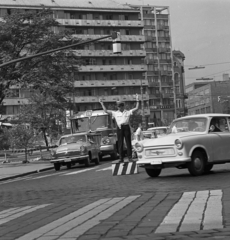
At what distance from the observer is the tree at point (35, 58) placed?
37719mm

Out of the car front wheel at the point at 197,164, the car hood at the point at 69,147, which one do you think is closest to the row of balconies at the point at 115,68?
the car hood at the point at 69,147

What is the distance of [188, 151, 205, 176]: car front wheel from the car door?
0.44 m

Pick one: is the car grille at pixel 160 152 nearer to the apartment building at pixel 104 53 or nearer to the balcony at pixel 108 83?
the apartment building at pixel 104 53

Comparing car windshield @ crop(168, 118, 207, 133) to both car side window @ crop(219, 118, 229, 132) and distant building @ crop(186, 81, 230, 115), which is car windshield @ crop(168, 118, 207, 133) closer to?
car side window @ crop(219, 118, 229, 132)

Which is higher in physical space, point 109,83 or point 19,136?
point 109,83

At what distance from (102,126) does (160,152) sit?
23661 millimetres

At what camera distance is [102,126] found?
130ft

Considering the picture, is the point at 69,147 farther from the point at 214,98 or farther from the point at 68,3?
the point at 214,98

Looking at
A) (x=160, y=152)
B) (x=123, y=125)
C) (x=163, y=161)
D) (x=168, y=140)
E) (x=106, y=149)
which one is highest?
(x=123, y=125)

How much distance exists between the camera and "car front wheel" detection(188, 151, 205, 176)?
15.7 m

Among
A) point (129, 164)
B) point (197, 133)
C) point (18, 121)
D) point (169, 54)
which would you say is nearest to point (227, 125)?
point (197, 133)

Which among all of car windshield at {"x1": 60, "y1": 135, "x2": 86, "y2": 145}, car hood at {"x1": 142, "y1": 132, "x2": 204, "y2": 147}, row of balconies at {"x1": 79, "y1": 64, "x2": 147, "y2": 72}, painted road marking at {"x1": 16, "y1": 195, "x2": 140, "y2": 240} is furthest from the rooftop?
painted road marking at {"x1": 16, "y1": 195, "x2": 140, "y2": 240}

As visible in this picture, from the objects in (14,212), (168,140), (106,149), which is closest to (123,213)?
(14,212)

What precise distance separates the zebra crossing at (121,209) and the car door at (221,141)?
547 centimetres
